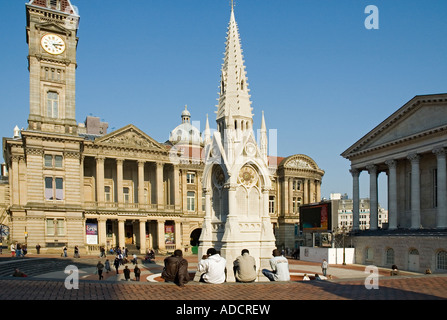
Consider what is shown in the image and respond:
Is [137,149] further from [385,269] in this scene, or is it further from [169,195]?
[385,269]

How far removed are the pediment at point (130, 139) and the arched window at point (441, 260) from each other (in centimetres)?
4157

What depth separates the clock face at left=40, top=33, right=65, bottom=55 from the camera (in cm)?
5809

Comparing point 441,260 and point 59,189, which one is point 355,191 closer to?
point 441,260

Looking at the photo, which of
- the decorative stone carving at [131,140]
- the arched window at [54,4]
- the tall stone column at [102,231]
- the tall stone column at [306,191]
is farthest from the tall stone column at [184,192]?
the arched window at [54,4]

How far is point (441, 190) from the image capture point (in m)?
45.7

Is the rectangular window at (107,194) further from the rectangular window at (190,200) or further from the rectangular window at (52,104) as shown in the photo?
the rectangular window at (52,104)

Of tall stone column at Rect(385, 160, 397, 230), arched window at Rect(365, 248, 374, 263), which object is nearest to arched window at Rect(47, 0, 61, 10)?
tall stone column at Rect(385, 160, 397, 230)

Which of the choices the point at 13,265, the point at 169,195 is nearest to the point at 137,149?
the point at 169,195

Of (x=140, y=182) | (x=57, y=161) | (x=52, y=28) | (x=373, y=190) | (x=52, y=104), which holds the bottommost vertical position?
(x=373, y=190)

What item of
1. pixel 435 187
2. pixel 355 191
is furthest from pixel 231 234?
pixel 355 191

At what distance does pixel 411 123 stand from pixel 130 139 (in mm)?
39367

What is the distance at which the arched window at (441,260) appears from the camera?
4242 cm

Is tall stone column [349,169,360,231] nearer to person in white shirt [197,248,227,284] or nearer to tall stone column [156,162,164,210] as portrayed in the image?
tall stone column [156,162,164,210]
